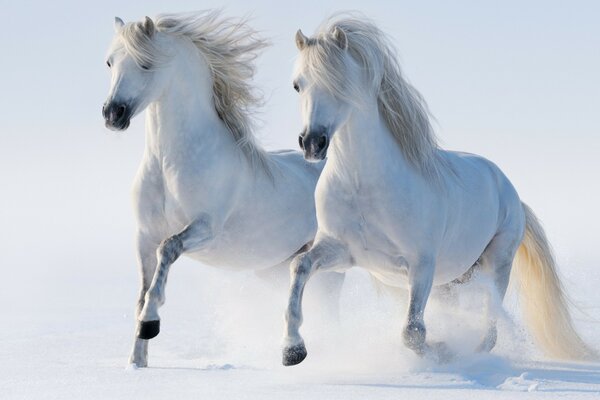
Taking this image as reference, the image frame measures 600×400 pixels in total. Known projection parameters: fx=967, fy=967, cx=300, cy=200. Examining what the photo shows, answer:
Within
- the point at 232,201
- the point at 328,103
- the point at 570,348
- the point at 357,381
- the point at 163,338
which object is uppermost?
the point at 328,103

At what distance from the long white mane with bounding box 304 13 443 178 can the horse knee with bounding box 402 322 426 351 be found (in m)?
1.03

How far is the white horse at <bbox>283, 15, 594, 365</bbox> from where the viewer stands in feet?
18.5

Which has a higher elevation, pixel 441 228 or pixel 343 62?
pixel 343 62

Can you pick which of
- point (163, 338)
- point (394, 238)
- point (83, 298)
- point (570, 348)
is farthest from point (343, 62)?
point (83, 298)

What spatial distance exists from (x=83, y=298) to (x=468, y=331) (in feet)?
29.8

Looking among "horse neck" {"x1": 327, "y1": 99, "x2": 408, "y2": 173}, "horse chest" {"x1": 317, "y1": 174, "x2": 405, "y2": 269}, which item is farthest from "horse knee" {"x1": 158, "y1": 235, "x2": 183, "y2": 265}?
"horse neck" {"x1": 327, "y1": 99, "x2": 408, "y2": 173}

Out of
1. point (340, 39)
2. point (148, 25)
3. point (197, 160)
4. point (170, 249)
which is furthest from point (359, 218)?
point (148, 25)

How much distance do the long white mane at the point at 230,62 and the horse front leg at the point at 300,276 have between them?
5.59ft

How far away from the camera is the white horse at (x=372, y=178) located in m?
5.64

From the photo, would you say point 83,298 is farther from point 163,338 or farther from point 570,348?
point 570,348

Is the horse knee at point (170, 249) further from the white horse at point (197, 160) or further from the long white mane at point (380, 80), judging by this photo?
the long white mane at point (380, 80)

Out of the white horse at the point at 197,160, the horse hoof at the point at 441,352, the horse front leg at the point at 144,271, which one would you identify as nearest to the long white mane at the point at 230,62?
the white horse at the point at 197,160

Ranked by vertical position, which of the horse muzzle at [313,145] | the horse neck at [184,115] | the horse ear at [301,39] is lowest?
the horse neck at [184,115]

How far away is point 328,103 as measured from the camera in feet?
18.4
